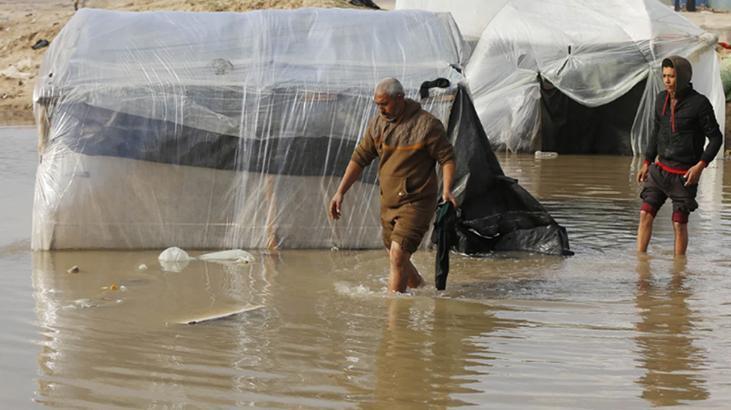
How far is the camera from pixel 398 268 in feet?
26.1

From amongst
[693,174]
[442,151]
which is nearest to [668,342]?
[442,151]

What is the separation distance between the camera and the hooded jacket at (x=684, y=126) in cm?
898

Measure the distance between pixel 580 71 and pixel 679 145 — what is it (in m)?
8.58

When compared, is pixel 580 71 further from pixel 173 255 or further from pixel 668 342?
pixel 668 342

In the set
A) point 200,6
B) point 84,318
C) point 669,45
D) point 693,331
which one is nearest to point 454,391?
point 693,331

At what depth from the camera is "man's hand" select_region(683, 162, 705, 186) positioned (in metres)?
9.05

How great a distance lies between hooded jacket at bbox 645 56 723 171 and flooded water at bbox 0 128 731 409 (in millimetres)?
788

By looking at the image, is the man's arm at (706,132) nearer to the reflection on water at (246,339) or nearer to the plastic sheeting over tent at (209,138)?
the plastic sheeting over tent at (209,138)

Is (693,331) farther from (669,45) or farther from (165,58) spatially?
(669,45)

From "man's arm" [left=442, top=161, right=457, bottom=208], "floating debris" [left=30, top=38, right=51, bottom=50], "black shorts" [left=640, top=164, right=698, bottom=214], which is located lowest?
"floating debris" [left=30, top=38, right=51, bottom=50]

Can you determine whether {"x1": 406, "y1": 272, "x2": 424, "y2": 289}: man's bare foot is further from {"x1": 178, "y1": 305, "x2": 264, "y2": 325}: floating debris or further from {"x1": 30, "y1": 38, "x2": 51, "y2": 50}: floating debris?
{"x1": 30, "y1": 38, "x2": 51, "y2": 50}: floating debris

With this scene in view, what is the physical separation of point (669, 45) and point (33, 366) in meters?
12.8

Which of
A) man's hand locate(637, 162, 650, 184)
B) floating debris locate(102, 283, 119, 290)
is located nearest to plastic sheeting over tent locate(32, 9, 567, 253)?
man's hand locate(637, 162, 650, 184)

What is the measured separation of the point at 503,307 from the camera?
307 inches
